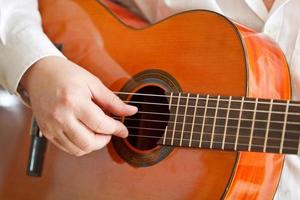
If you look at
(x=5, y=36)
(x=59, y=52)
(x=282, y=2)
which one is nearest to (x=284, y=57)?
(x=282, y=2)

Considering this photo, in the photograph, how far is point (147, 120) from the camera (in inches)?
35.4

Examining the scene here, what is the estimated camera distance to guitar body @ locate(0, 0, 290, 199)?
0.79m

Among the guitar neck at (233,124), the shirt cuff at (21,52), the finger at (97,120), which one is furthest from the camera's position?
the shirt cuff at (21,52)

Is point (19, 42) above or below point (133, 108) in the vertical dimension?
above

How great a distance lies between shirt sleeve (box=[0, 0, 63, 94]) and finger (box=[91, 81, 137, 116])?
0.14m

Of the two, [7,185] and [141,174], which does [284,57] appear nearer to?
[141,174]

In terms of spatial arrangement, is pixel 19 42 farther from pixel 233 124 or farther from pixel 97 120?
pixel 233 124

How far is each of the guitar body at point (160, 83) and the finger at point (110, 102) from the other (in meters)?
0.05

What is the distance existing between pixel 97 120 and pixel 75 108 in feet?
0.16

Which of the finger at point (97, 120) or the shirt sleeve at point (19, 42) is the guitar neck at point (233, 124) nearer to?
the finger at point (97, 120)

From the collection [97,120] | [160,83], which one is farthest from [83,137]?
[160,83]

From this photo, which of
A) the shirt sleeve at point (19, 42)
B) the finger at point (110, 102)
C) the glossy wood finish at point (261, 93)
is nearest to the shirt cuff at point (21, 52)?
the shirt sleeve at point (19, 42)

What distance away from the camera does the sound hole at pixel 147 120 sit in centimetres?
89

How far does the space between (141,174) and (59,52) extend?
1.02ft
